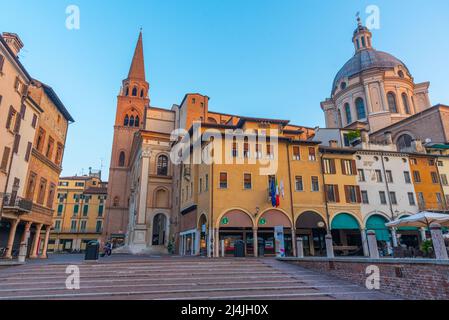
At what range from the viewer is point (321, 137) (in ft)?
126

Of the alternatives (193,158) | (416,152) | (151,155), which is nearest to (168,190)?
(151,155)

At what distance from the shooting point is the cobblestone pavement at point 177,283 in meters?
9.80

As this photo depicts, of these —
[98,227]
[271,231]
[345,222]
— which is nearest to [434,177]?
[345,222]

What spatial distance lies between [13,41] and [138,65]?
1439 inches

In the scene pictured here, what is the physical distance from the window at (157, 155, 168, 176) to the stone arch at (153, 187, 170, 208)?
2217 millimetres

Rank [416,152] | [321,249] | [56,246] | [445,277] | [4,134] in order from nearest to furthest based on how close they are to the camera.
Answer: [445,277] → [4,134] → [321,249] → [416,152] → [56,246]

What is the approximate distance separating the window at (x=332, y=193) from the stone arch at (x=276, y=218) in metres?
4.87

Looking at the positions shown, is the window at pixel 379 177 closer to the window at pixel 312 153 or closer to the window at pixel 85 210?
the window at pixel 312 153

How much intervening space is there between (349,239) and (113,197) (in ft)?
127

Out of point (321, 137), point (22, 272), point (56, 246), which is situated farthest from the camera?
point (56, 246)

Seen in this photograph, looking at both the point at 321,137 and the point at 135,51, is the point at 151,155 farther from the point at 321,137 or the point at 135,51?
the point at 135,51

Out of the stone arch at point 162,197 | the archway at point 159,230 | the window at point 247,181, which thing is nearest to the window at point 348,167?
the window at point 247,181

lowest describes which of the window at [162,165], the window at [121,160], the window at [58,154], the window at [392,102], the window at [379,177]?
the window at [379,177]

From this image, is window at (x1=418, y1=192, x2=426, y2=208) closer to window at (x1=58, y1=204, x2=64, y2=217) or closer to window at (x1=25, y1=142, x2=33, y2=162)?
window at (x1=25, y1=142, x2=33, y2=162)
